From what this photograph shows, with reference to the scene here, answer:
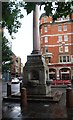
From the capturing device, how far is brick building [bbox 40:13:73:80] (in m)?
52.2

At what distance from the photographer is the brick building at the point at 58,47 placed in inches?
2055

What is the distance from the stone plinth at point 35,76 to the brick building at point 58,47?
3487cm

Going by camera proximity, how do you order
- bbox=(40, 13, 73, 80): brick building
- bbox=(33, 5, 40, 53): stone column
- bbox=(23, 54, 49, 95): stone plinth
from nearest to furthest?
bbox=(23, 54, 49, 95): stone plinth < bbox=(33, 5, 40, 53): stone column < bbox=(40, 13, 73, 80): brick building

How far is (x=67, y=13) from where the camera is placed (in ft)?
17.3

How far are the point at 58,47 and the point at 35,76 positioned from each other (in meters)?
37.8

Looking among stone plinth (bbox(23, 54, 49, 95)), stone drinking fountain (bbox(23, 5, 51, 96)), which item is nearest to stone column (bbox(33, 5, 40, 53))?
stone drinking fountain (bbox(23, 5, 51, 96))

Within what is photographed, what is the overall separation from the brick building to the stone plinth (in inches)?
1373

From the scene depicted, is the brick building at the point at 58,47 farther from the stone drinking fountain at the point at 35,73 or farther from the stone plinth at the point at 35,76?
the stone plinth at the point at 35,76

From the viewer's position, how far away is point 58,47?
54000 mm

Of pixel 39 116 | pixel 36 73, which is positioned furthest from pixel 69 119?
pixel 36 73

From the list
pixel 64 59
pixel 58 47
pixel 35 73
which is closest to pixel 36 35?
pixel 35 73

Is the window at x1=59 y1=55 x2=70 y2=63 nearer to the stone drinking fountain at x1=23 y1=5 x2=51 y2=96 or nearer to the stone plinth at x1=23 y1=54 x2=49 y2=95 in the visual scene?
the stone drinking fountain at x1=23 y1=5 x2=51 y2=96

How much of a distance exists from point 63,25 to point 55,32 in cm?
253

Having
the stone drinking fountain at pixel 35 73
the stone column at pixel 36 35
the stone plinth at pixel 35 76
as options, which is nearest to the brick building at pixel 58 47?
the stone column at pixel 36 35
